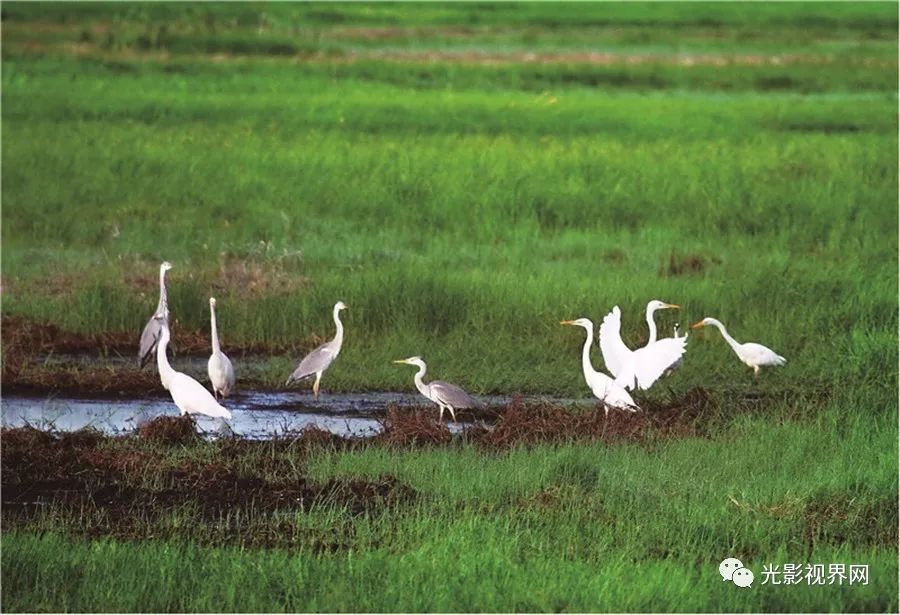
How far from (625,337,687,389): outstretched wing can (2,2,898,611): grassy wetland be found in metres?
0.22

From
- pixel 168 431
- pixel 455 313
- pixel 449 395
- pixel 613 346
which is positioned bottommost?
pixel 455 313

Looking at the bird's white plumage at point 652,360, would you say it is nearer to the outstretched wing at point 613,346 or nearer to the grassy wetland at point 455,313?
the outstretched wing at point 613,346

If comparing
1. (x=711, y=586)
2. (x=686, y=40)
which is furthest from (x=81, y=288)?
(x=686, y=40)

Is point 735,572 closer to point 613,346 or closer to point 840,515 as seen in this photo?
point 840,515

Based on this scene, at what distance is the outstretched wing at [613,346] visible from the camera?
8.48 metres

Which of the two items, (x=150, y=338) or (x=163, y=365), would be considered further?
(x=150, y=338)

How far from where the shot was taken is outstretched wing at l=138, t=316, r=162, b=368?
891cm

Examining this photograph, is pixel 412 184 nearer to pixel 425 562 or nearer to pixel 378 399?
pixel 378 399

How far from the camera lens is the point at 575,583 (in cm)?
618

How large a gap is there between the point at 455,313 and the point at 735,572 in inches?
170

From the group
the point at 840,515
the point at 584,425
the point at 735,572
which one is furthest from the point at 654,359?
the point at 735,572

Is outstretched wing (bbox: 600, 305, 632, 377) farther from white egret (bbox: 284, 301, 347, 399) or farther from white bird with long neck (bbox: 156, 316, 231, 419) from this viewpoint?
white bird with long neck (bbox: 156, 316, 231, 419)

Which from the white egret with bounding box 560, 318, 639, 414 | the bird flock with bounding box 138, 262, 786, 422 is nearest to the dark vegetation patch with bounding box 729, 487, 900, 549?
the white egret with bounding box 560, 318, 639, 414

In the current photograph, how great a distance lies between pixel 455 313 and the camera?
34.3 feet
